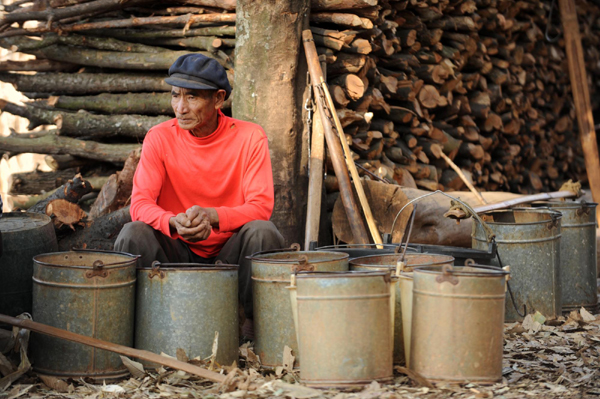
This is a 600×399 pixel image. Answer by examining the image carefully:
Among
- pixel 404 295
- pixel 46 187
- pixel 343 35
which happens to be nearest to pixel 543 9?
pixel 343 35

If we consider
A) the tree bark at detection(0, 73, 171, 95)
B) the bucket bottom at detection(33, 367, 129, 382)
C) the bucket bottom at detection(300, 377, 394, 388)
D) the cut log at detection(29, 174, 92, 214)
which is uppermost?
the tree bark at detection(0, 73, 171, 95)

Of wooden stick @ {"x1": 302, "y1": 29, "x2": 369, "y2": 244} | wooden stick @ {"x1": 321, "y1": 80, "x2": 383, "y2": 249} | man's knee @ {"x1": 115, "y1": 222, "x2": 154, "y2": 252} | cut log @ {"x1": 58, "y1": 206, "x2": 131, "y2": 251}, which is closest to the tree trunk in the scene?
wooden stick @ {"x1": 302, "y1": 29, "x2": 369, "y2": 244}

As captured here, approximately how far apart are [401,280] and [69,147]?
12.9 feet

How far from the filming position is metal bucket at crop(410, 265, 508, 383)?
2850 mm

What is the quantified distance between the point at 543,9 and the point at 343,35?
5699mm

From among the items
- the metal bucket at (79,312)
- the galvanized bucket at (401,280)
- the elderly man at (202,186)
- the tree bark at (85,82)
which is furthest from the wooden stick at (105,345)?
the tree bark at (85,82)

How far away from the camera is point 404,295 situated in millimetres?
3123

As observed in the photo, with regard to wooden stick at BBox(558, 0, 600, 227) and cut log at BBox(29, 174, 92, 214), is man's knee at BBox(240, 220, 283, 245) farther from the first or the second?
wooden stick at BBox(558, 0, 600, 227)

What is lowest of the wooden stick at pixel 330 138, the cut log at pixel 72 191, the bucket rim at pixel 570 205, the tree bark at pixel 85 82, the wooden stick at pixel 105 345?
the wooden stick at pixel 105 345

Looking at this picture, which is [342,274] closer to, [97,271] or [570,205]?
[97,271]

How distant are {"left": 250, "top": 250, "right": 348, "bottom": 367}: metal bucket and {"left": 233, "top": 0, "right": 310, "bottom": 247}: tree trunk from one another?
5.67ft

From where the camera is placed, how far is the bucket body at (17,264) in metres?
3.67

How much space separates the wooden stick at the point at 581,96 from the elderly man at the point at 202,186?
5728 mm

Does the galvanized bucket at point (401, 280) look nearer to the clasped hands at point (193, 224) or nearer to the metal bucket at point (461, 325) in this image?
the metal bucket at point (461, 325)
